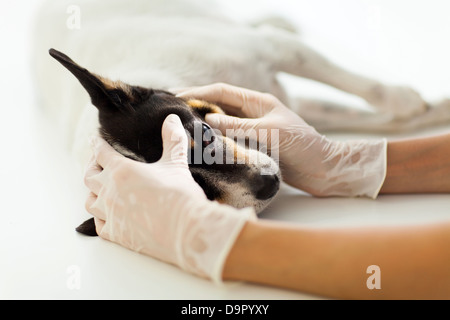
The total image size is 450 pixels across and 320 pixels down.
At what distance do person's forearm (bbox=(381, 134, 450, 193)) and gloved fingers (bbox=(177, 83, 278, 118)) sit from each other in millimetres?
471

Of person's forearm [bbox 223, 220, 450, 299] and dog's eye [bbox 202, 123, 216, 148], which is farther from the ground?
dog's eye [bbox 202, 123, 216, 148]

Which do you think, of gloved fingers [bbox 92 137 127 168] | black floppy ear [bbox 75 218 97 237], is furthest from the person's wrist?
black floppy ear [bbox 75 218 97 237]

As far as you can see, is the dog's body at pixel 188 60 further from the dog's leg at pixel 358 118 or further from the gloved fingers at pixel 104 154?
the gloved fingers at pixel 104 154

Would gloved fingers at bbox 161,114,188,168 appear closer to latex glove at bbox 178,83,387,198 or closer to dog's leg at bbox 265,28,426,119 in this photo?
latex glove at bbox 178,83,387,198

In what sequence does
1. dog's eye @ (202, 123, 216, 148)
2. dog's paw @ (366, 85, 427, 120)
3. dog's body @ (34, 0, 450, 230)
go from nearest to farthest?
dog's eye @ (202, 123, 216, 148)
dog's body @ (34, 0, 450, 230)
dog's paw @ (366, 85, 427, 120)

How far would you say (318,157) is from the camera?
1.74 meters

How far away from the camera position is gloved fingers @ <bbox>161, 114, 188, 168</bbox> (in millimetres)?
1439

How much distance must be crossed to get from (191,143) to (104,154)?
268 millimetres

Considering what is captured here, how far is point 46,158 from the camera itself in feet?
7.83

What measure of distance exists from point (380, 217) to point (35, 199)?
131cm

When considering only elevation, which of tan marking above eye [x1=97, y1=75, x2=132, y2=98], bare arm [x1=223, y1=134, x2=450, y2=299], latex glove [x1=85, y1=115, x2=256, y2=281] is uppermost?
tan marking above eye [x1=97, y1=75, x2=132, y2=98]

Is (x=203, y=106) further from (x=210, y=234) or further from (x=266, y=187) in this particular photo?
(x=210, y=234)

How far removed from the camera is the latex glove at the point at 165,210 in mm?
1166

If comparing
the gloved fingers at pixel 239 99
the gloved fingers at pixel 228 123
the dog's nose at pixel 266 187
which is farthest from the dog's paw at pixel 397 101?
the dog's nose at pixel 266 187
